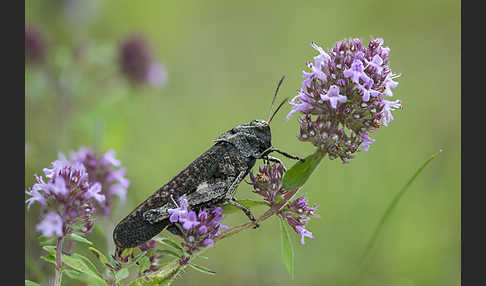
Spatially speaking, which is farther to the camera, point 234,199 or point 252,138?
point 252,138

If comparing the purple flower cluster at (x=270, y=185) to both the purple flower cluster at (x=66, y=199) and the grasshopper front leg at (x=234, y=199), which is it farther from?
the purple flower cluster at (x=66, y=199)

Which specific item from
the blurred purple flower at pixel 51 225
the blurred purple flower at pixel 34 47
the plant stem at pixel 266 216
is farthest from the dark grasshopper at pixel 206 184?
the blurred purple flower at pixel 34 47

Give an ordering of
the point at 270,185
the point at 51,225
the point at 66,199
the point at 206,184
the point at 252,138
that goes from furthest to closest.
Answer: the point at 252,138
the point at 206,184
the point at 270,185
the point at 66,199
the point at 51,225

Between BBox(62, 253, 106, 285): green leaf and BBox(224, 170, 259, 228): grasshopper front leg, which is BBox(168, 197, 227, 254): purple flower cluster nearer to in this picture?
BBox(224, 170, 259, 228): grasshopper front leg

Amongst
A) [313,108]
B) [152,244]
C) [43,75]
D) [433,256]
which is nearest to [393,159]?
[433,256]

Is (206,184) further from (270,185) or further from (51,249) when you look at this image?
(51,249)

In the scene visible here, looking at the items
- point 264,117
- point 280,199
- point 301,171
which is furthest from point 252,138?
point 264,117

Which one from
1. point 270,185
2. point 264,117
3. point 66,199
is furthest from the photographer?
point 264,117
